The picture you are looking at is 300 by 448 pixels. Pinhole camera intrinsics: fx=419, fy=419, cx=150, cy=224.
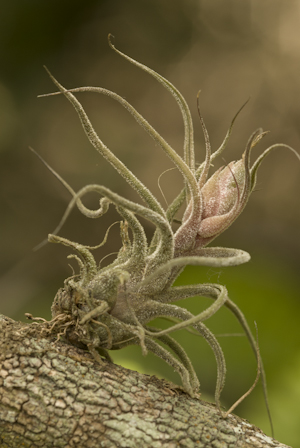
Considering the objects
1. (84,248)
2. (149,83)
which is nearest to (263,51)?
(149,83)

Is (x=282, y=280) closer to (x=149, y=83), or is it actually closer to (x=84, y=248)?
(x=149, y=83)

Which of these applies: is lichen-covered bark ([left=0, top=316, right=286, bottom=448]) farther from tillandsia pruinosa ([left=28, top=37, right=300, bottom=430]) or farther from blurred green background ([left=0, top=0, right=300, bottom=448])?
blurred green background ([left=0, top=0, right=300, bottom=448])

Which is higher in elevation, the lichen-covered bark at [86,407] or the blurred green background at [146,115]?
the blurred green background at [146,115]

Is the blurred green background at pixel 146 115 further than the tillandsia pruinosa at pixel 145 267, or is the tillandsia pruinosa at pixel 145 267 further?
the blurred green background at pixel 146 115

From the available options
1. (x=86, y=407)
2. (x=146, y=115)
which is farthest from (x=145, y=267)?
(x=146, y=115)

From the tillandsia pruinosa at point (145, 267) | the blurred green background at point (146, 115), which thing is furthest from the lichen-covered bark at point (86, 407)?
the blurred green background at point (146, 115)

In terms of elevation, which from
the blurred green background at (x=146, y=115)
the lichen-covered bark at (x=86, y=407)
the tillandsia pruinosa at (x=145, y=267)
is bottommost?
the lichen-covered bark at (x=86, y=407)

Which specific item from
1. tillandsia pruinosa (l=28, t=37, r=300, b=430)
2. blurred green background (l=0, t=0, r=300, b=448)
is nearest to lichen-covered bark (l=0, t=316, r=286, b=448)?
tillandsia pruinosa (l=28, t=37, r=300, b=430)

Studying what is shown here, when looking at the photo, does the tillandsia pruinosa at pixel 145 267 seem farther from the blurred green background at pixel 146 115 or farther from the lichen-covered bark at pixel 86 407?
the blurred green background at pixel 146 115
